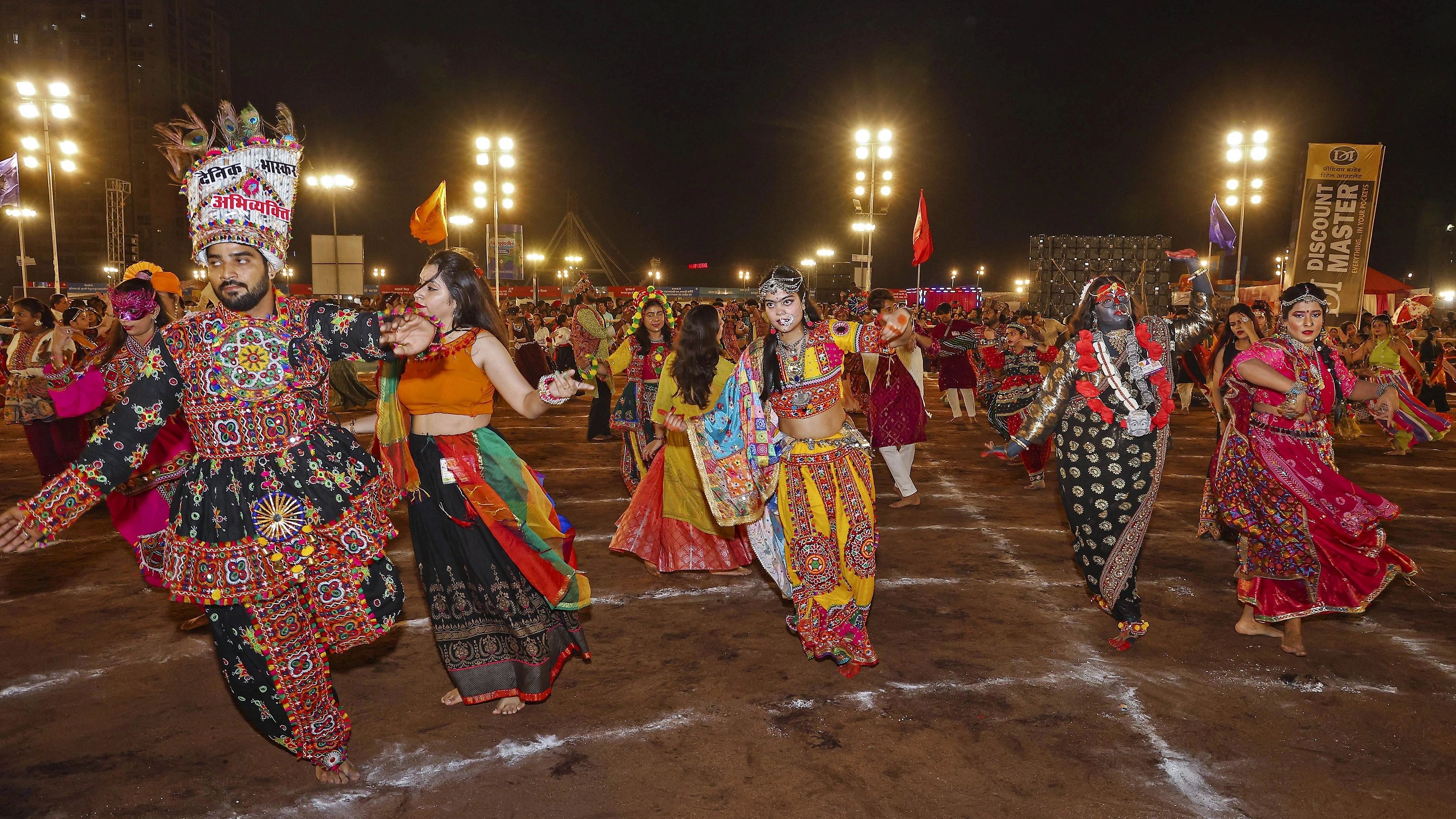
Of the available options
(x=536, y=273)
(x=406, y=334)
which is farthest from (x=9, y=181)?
(x=406, y=334)

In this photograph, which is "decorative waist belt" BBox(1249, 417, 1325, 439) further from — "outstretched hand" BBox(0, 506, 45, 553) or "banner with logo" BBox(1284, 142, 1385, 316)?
"banner with logo" BBox(1284, 142, 1385, 316)

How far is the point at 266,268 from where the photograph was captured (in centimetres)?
321

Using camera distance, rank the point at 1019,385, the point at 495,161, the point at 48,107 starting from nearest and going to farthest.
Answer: the point at 1019,385, the point at 48,107, the point at 495,161

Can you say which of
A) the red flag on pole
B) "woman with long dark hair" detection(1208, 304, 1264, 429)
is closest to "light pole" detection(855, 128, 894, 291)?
the red flag on pole

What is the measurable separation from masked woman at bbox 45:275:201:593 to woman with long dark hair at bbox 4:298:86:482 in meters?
1.03

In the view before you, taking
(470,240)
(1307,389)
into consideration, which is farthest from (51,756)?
(470,240)

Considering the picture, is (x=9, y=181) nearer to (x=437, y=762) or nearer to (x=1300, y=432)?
(x=437, y=762)

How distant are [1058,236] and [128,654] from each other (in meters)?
23.4

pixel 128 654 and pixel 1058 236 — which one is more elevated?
pixel 1058 236

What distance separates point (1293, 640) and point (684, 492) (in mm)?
3769

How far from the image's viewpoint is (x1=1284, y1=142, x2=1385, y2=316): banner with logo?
16.5 metres

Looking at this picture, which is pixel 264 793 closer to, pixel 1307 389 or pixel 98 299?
pixel 1307 389

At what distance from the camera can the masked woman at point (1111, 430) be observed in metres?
4.74

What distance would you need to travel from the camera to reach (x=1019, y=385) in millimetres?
10141
